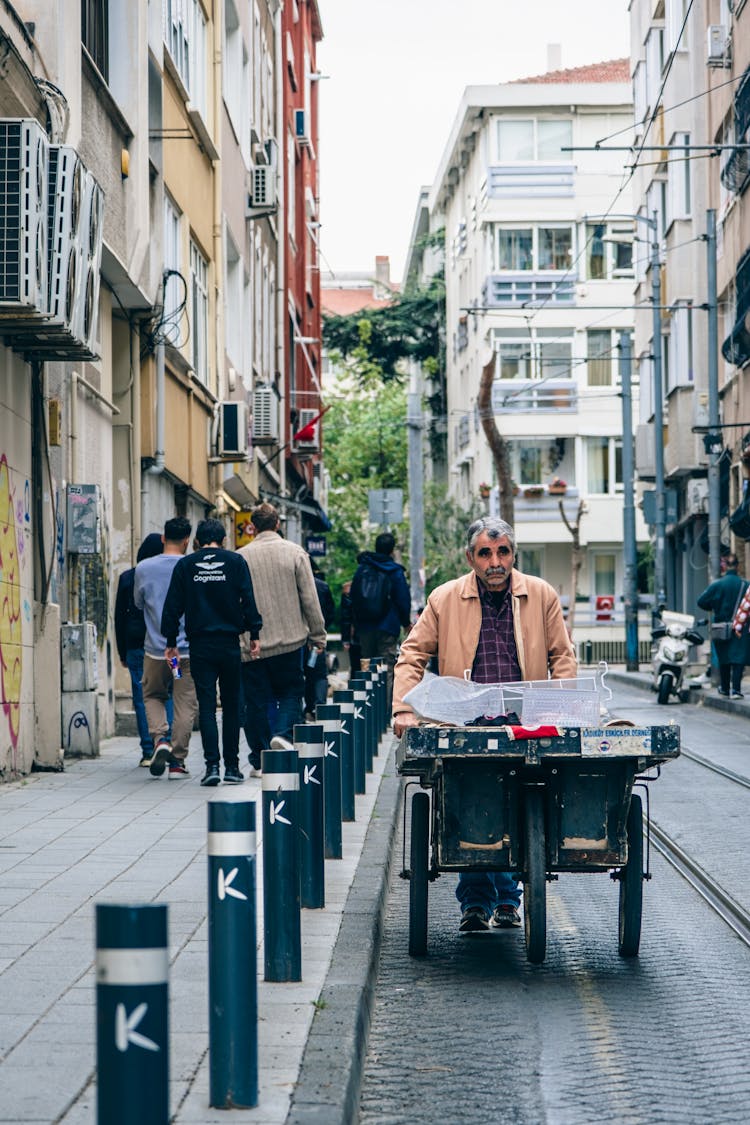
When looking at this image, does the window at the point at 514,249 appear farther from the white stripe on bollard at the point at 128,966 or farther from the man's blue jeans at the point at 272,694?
the white stripe on bollard at the point at 128,966

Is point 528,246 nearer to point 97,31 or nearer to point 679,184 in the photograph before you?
point 679,184

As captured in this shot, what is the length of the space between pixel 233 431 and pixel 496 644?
55.3ft

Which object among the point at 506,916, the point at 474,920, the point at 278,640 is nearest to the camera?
the point at 474,920

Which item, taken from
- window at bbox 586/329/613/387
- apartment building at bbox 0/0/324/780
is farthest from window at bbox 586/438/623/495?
apartment building at bbox 0/0/324/780

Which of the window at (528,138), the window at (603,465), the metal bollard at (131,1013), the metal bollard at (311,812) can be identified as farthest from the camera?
the window at (528,138)

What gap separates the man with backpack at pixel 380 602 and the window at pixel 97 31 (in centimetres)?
575

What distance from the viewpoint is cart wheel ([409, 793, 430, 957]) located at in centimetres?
717

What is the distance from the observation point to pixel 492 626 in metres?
7.41

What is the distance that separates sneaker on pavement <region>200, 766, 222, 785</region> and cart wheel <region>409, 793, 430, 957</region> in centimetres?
534

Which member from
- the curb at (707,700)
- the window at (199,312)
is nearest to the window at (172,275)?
the window at (199,312)

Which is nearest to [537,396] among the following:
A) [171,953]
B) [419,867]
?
[419,867]

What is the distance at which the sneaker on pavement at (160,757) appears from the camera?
12.9 m

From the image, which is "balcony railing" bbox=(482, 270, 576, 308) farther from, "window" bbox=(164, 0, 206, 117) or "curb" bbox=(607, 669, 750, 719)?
"window" bbox=(164, 0, 206, 117)

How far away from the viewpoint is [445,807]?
6.95m
